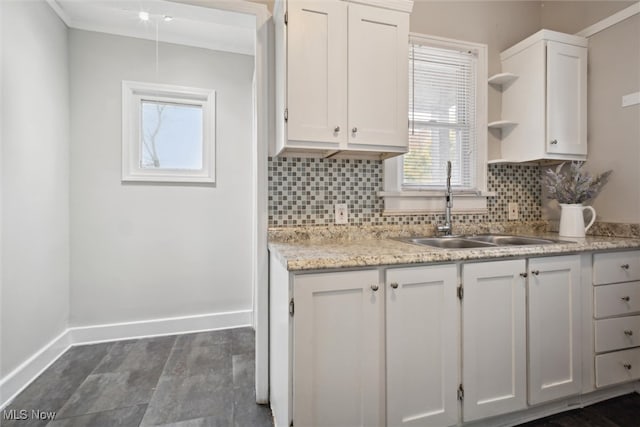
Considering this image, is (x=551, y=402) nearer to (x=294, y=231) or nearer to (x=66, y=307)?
(x=294, y=231)

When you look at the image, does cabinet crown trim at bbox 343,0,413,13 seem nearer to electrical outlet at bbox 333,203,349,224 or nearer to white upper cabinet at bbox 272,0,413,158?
white upper cabinet at bbox 272,0,413,158

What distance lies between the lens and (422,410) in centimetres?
136

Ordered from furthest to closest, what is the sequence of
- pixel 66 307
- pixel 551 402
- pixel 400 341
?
pixel 66 307 → pixel 551 402 → pixel 400 341

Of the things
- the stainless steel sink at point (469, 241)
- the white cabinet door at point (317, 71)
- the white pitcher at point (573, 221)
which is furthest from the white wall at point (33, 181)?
the white pitcher at point (573, 221)

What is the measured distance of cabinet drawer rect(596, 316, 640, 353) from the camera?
1.69 meters

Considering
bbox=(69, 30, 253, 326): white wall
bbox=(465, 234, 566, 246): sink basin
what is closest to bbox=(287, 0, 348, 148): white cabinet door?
bbox=(465, 234, 566, 246): sink basin

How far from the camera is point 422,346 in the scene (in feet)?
4.45

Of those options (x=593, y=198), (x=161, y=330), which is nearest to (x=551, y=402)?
(x=593, y=198)

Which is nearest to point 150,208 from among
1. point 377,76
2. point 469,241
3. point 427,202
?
point 377,76

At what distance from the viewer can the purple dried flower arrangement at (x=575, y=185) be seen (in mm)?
1979

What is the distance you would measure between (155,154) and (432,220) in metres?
2.42

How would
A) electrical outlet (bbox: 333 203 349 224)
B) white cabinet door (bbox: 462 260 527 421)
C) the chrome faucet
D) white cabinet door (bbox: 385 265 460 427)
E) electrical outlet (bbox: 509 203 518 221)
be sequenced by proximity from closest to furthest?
white cabinet door (bbox: 385 265 460 427), white cabinet door (bbox: 462 260 527 421), electrical outlet (bbox: 333 203 349 224), the chrome faucet, electrical outlet (bbox: 509 203 518 221)

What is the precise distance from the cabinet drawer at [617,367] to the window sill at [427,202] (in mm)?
1084

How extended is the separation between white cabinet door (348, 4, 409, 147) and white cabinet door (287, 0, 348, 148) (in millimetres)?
56
